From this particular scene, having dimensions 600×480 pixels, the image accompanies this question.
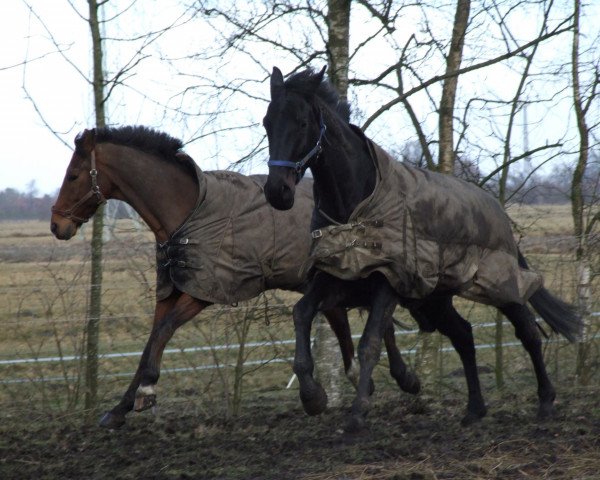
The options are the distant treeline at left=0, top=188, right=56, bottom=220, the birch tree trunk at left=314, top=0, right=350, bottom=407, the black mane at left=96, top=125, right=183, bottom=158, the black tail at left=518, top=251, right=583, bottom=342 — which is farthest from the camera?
the distant treeline at left=0, top=188, right=56, bottom=220

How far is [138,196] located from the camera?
6.82 m

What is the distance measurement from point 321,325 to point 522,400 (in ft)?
6.15

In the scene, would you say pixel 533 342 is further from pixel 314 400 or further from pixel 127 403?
pixel 127 403

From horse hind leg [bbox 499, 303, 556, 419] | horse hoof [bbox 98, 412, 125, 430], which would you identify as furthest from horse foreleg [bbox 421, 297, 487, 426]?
horse hoof [bbox 98, 412, 125, 430]

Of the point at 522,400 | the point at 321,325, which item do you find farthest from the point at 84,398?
the point at 522,400

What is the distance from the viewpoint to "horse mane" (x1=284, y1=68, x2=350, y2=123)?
5305mm

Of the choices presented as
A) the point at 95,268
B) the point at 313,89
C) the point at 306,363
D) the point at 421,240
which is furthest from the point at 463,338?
the point at 95,268

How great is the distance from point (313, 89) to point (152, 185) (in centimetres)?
193

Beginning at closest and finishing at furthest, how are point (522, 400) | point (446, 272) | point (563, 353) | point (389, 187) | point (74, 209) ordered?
1. point (389, 187)
2. point (446, 272)
3. point (74, 209)
4. point (522, 400)
5. point (563, 353)

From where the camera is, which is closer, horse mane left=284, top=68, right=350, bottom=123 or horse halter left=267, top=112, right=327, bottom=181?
horse halter left=267, top=112, right=327, bottom=181

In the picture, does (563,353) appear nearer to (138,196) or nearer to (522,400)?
(522,400)

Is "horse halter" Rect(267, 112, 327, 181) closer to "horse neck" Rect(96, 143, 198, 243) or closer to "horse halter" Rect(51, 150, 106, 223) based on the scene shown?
"horse neck" Rect(96, 143, 198, 243)

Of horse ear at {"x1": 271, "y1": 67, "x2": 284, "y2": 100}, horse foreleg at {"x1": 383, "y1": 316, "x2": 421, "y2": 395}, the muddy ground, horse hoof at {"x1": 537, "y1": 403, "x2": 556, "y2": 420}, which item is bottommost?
the muddy ground

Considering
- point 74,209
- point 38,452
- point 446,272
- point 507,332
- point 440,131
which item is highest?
point 440,131
